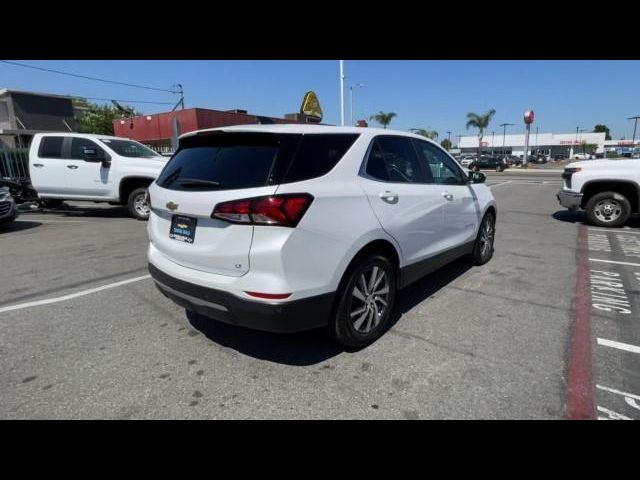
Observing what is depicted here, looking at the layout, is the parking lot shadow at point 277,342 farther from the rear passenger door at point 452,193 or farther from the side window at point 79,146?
the side window at point 79,146

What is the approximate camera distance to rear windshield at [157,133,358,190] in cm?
249

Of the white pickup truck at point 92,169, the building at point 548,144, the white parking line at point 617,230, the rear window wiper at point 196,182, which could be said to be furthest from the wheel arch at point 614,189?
the building at point 548,144

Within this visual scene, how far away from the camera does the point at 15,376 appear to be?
2.71 m

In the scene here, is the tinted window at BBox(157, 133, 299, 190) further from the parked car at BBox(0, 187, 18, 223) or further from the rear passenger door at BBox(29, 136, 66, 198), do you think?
the rear passenger door at BBox(29, 136, 66, 198)

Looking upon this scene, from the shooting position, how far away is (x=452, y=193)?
418 cm

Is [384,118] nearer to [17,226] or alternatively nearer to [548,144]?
[17,226]

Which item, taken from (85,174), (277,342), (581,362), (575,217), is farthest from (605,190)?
(85,174)

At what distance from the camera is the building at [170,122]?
26.2m

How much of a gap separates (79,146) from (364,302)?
Answer: 9.45 meters

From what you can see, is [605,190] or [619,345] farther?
[605,190]
